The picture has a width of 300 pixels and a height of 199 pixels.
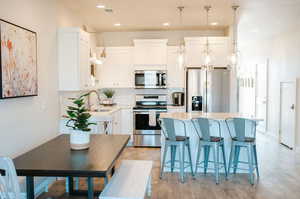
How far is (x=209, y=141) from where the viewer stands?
4.19 m

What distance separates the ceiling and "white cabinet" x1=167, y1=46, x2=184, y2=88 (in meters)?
0.62

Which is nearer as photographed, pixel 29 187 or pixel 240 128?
pixel 29 187

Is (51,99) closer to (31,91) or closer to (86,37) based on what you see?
(31,91)

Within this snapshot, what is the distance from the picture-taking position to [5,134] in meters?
3.08

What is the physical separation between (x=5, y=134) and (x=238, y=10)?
4312 mm

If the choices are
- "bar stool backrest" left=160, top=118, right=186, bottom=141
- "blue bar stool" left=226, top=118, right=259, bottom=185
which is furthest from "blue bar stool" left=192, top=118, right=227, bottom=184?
"bar stool backrest" left=160, top=118, right=186, bottom=141

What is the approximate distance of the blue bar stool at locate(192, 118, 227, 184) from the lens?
414cm

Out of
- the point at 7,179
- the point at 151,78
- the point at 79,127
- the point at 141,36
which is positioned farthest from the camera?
the point at 141,36

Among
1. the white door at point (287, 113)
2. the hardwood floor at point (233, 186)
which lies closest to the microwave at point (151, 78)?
the hardwood floor at point (233, 186)

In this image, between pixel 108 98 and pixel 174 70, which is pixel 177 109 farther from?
pixel 108 98

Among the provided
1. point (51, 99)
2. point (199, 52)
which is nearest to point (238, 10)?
point (199, 52)

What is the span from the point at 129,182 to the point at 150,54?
4272mm

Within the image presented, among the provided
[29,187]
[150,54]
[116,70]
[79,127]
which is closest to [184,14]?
[150,54]

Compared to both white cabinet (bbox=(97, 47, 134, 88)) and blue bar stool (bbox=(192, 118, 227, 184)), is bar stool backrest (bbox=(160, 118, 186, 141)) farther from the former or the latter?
white cabinet (bbox=(97, 47, 134, 88))
